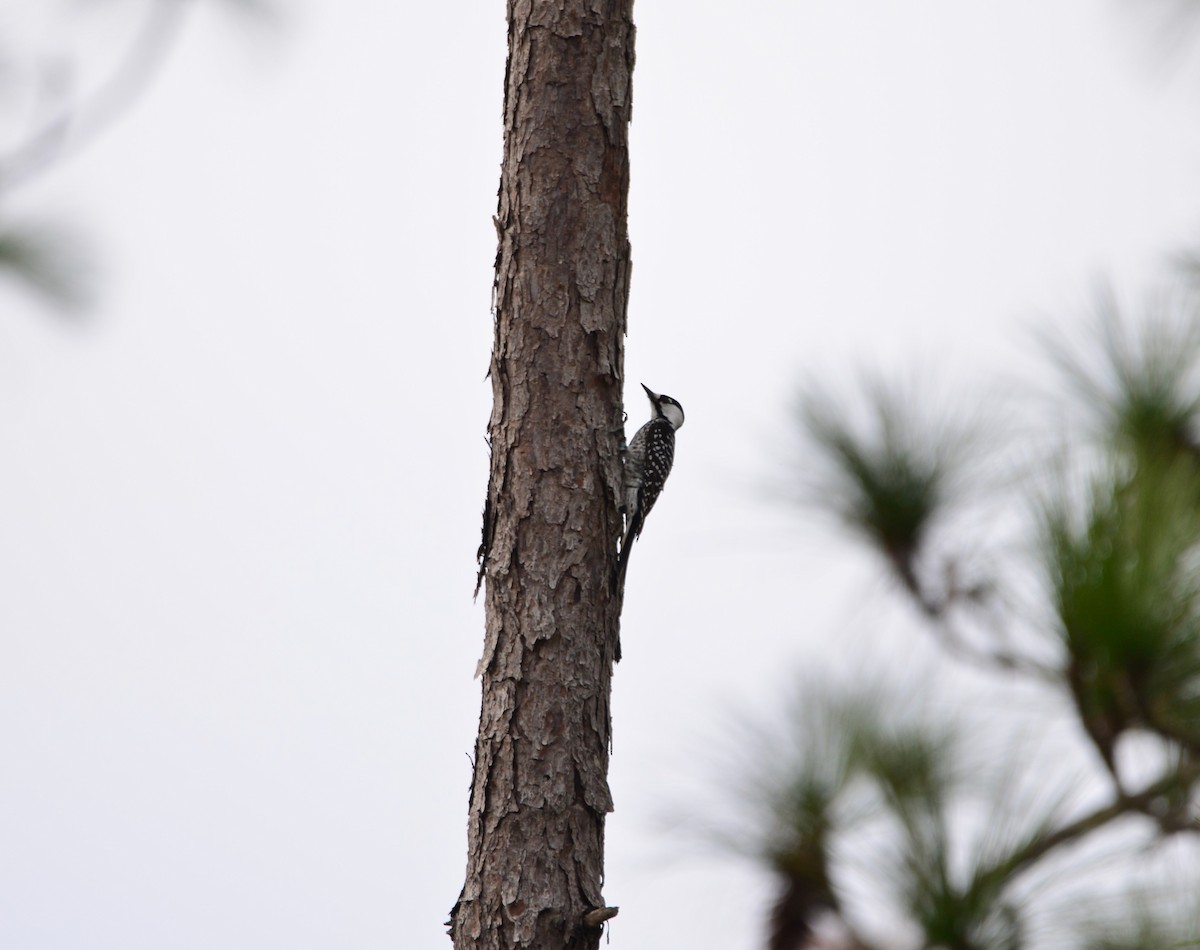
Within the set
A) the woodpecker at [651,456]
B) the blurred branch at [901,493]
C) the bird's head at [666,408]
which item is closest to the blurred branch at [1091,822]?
the blurred branch at [901,493]

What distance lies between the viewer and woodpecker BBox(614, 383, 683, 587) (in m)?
4.18

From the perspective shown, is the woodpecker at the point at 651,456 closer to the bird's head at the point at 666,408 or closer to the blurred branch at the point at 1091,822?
the bird's head at the point at 666,408

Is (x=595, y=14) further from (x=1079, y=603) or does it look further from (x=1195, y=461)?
(x=1079, y=603)

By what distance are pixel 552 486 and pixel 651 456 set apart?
6.41ft

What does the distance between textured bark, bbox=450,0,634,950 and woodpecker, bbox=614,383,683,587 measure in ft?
2.04

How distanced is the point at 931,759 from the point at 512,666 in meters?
1.46

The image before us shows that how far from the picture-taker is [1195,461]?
2.11m

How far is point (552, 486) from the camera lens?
3.16m

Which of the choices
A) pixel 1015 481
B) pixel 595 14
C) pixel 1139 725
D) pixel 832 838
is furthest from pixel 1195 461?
pixel 595 14

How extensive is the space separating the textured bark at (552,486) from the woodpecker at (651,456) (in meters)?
0.62

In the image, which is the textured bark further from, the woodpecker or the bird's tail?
the woodpecker

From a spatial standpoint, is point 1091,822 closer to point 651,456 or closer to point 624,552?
point 624,552

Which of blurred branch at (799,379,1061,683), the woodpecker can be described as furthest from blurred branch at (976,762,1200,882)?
the woodpecker

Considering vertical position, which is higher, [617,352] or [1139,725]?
[617,352]
